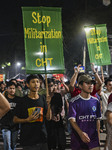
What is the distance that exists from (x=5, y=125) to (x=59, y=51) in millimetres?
2316

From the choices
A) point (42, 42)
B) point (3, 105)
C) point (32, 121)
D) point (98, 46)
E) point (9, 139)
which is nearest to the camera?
point (3, 105)

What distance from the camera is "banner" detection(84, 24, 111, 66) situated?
7875mm

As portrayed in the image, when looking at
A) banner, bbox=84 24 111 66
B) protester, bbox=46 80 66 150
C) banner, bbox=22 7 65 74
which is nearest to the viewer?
protester, bbox=46 80 66 150

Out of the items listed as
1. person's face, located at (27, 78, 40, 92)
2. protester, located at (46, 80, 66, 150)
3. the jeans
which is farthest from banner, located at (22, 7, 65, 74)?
the jeans

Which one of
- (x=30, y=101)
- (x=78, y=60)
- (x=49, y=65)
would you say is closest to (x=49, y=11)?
(x=49, y=65)

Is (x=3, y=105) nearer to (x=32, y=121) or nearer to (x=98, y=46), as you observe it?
(x=32, y=121)

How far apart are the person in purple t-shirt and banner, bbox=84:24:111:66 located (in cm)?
411

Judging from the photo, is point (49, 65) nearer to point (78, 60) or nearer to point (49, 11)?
point (49, 11)

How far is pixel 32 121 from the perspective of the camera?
3.61m

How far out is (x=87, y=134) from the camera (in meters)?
3.58

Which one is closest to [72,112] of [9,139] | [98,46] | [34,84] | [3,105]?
[34,84]

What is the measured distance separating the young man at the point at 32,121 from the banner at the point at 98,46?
4466 millimetres

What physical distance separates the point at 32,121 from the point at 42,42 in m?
2.55

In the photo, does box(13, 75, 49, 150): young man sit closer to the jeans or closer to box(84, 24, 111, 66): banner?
the jeans
